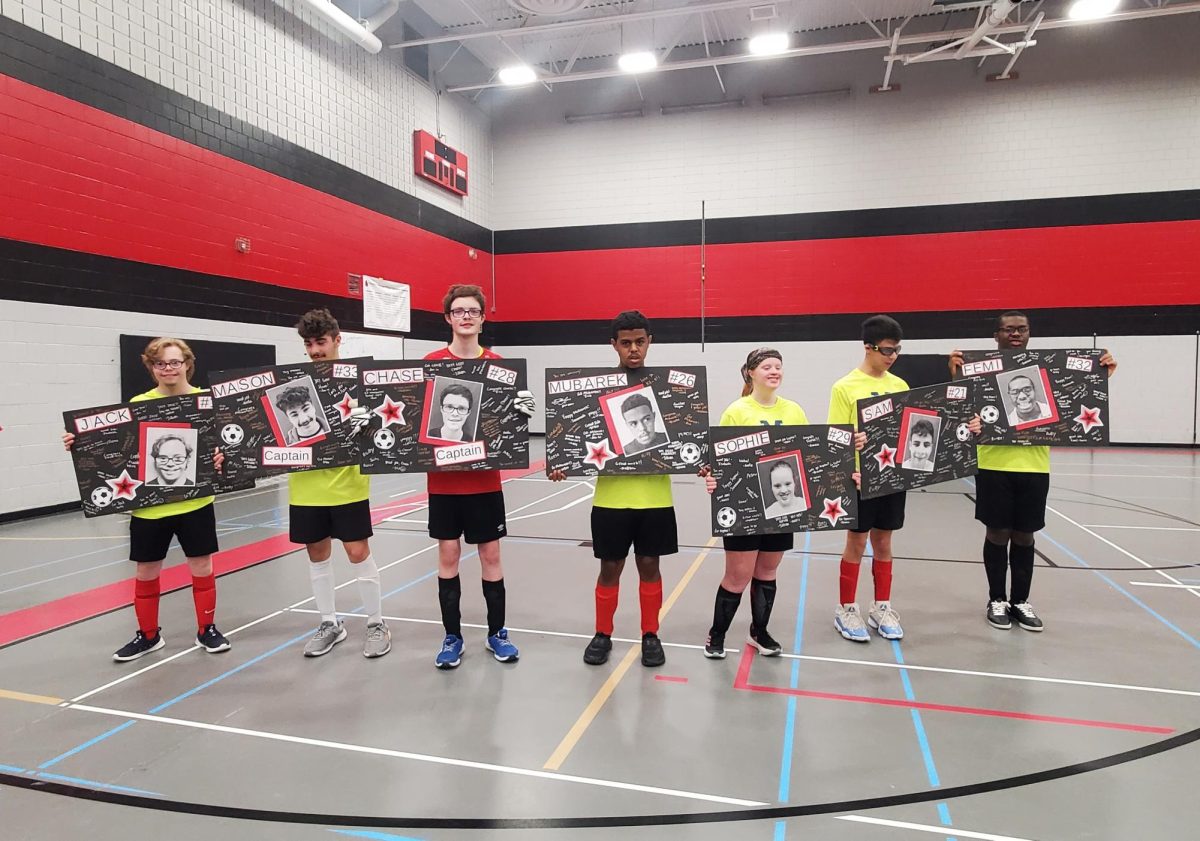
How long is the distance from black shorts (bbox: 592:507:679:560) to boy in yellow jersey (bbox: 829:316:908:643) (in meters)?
1.11

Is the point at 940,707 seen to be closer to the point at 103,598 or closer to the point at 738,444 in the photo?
the point at 738,444

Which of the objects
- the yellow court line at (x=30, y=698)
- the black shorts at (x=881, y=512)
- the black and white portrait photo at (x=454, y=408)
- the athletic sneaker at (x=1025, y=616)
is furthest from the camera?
the athletic sneaker at (x=1025, y=616)

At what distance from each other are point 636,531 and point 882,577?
65.8 inches

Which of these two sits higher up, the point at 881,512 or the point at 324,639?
the point at 881,512

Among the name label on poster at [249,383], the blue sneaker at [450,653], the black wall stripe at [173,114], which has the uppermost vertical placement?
the black wall stripe at [173,114]

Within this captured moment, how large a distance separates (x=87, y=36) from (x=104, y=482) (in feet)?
22.9

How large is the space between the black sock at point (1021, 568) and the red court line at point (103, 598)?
18.2 ft

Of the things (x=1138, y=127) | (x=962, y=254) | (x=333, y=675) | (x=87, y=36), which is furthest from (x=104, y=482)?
(x=1138, y=127)

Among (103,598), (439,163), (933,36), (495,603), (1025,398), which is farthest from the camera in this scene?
(439,163)

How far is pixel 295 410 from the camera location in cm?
351

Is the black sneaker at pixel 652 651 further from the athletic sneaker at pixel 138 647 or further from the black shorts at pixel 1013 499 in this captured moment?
the athletic sneaker at pixel 138 647

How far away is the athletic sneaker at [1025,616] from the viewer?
13.0ft

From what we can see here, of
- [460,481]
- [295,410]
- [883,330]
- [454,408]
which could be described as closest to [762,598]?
[883,330]

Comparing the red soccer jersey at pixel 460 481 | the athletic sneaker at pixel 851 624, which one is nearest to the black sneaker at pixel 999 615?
the athletic sneaker at pixel 851 624
